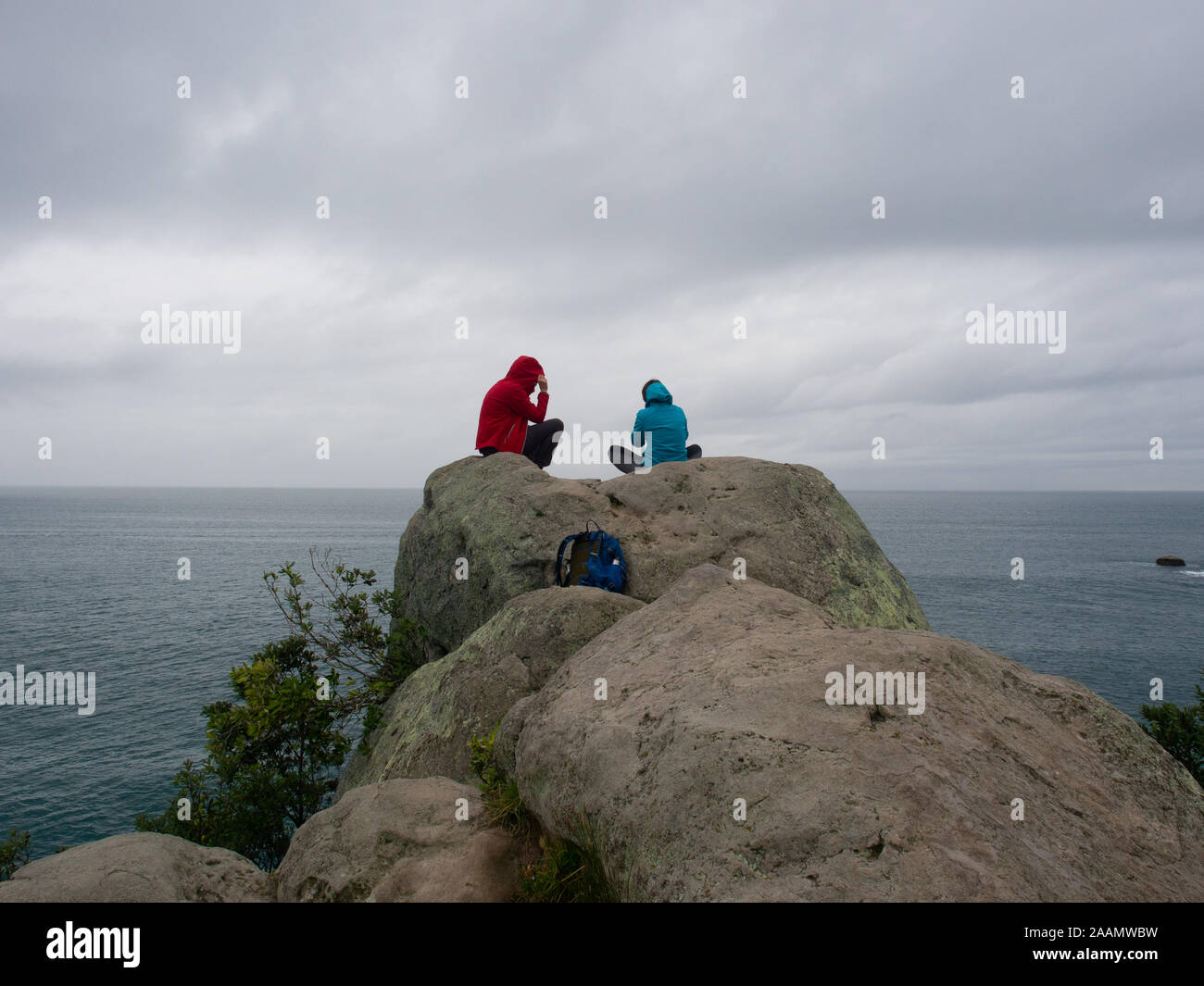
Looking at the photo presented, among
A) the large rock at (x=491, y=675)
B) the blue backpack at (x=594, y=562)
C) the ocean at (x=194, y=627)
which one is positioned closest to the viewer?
the large rock at (x=491, y=675)

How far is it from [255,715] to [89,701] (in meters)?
33.5

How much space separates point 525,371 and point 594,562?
220 inches

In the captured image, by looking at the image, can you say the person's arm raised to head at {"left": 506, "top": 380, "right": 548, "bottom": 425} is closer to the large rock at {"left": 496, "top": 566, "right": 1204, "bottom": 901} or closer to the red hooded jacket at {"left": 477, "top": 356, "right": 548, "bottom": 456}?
the red hooded jacket at {"left": 477, "top": 356, "right": 548, "bottom": 456}

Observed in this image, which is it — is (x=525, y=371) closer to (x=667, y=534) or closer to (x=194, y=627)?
(x=667, y=534)

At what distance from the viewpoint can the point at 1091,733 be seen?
227 inches

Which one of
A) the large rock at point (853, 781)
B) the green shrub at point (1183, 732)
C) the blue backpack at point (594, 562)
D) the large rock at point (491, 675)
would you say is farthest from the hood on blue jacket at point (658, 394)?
the green shrub at point (1183, 732)

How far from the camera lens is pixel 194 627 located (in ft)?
183

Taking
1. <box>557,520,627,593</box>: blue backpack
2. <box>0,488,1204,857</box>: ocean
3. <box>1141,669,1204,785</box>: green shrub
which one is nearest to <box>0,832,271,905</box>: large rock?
<box>557,520,627,593</box>: blue backpack

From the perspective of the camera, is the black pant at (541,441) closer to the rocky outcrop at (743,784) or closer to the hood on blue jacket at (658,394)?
the hood on blue jacket at (658,394)

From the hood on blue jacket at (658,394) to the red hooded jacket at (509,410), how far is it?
7.86 feet

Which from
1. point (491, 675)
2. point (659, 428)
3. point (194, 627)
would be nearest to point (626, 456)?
point (659, 428)

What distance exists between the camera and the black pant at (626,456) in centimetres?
1644
